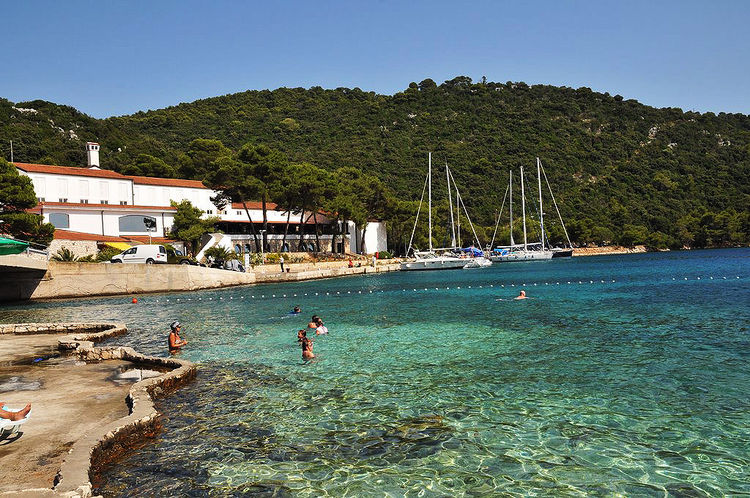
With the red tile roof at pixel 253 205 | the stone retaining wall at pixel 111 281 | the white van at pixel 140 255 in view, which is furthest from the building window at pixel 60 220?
the red tile roof at pixel 253 205

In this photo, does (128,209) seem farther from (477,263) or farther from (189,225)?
(477,263)

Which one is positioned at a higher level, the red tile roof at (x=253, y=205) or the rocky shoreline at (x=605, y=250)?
the red tile roof at (x=253, y=205)

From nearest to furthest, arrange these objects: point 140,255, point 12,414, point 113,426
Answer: point 12,414 → point 113,426 → point 140,255

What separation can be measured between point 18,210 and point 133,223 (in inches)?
674

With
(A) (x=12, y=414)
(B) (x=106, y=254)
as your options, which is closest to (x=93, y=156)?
(B) (x=106, y=254)

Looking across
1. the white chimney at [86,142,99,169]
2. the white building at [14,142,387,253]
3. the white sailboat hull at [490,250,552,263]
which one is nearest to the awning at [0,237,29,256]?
the white building at [14,142,387,253]

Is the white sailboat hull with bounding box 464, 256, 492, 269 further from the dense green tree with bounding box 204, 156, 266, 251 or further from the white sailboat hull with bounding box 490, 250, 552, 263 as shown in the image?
the dense green tree with bounding box 204, 156, 266, 251

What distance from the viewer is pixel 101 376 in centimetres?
1259

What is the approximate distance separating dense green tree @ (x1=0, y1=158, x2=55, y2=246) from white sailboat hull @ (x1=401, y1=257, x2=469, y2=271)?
134 feet

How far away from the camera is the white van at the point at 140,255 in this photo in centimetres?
4156

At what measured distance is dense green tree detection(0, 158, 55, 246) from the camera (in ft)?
123

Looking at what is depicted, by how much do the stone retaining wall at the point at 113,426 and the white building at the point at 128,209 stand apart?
1332 inches

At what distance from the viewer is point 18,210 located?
129 ft

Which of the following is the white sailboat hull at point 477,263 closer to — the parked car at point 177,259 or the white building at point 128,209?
the white building at point 128,209
